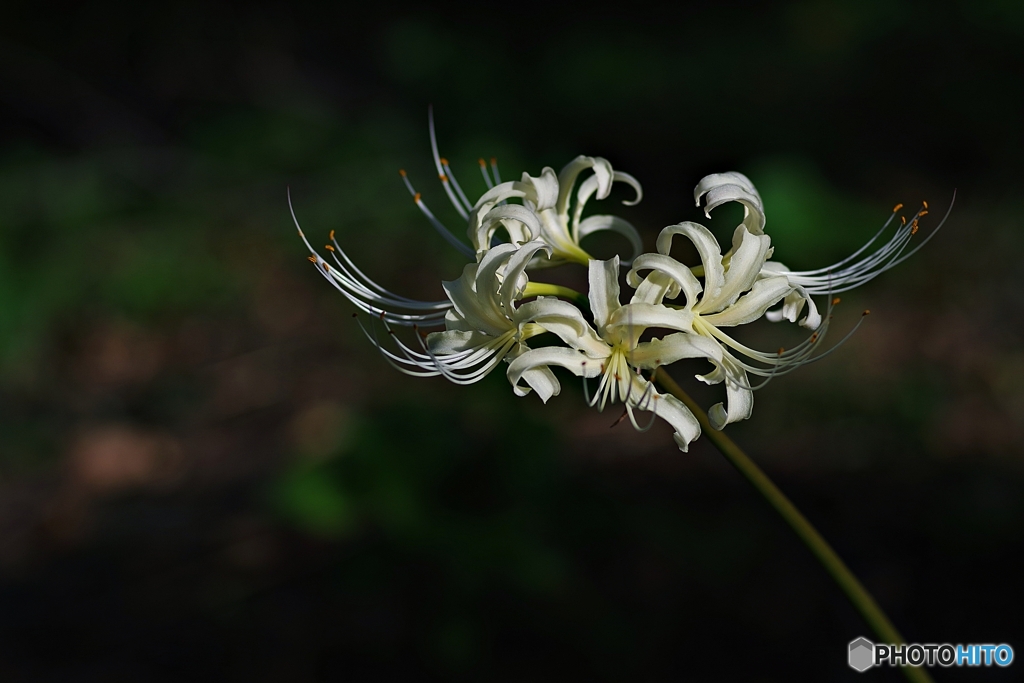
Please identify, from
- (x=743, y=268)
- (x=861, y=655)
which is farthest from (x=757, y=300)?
(x=861, y=655)

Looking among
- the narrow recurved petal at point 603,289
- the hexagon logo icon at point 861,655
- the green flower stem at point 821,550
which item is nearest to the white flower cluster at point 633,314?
the narrow recurved petal at point 603,289

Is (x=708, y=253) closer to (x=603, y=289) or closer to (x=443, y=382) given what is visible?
(x=603, y=289)

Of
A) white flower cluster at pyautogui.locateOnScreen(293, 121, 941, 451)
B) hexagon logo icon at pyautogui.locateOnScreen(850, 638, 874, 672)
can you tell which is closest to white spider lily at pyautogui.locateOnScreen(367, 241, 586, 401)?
white flower cluster at pyautogui.locateOnScreen(293, 121, 941, 451)

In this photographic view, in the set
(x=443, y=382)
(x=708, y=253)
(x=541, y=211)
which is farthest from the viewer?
(x=443, y=382)

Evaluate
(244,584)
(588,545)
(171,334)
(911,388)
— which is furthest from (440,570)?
(171,334)

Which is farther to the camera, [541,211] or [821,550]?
[541,211]

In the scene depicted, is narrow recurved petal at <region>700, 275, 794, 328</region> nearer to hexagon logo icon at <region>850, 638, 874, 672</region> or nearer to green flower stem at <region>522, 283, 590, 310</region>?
green flower stem at <region>522, 283, 590, 310</region>

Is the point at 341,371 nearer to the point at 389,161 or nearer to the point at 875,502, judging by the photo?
the point at 389,161
